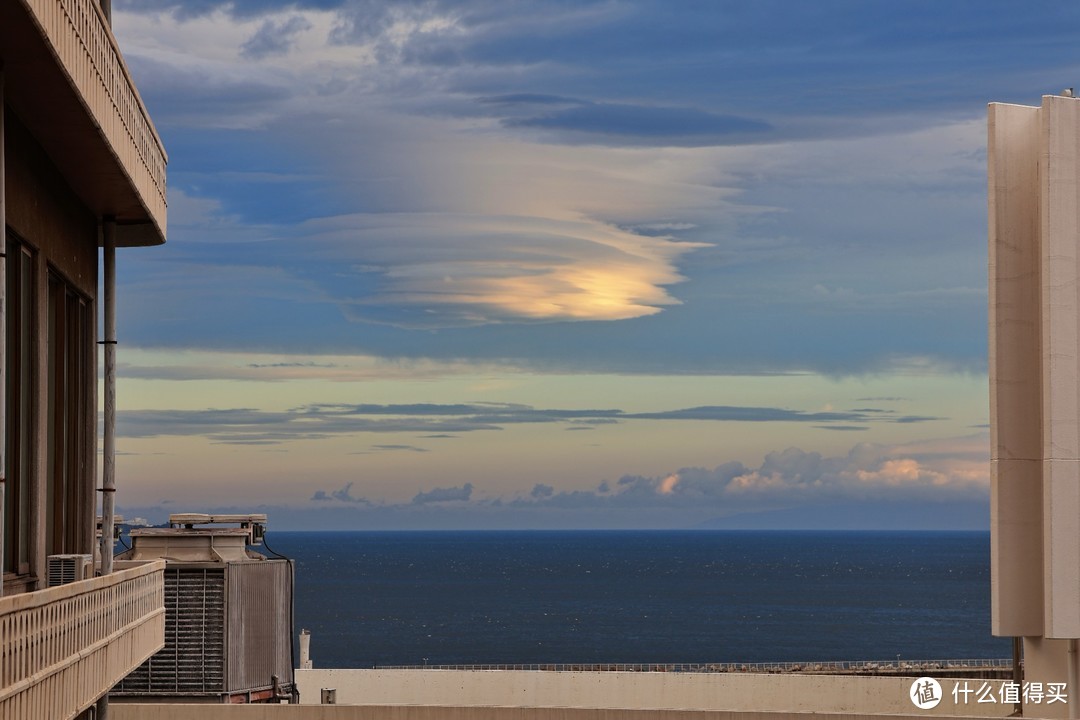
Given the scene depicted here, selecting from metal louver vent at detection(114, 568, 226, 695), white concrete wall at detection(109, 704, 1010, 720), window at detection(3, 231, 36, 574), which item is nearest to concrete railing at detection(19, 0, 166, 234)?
window at detection(3, 231, 36, 574)

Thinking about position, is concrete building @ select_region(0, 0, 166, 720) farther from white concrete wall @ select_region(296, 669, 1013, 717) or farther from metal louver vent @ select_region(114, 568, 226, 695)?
white concrete wall @ select_region(296, 669, 1013, 717)

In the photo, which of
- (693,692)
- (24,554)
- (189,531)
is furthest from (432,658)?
(24,554)

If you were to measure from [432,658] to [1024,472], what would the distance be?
381ft

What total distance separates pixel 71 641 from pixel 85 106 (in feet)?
17.0

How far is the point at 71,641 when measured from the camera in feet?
41.2

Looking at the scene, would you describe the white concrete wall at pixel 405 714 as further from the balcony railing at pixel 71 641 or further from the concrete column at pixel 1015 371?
the balcony railing at pixel 71 641

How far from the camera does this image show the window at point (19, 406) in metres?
15.4

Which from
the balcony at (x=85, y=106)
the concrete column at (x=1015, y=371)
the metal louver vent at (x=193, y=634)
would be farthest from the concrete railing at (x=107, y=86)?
the concrete column at (x=1015, y=371)

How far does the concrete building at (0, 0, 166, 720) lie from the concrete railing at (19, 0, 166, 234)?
0.09 feet

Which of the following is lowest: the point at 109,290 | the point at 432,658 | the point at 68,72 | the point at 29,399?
the point at 432,658

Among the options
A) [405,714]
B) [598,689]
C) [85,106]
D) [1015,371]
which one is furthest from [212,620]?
[85,106]

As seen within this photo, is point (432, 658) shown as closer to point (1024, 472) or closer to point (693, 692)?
point (693, 692)

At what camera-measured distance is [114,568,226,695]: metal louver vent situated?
33094mm

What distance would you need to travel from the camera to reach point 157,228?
20.2 meters
